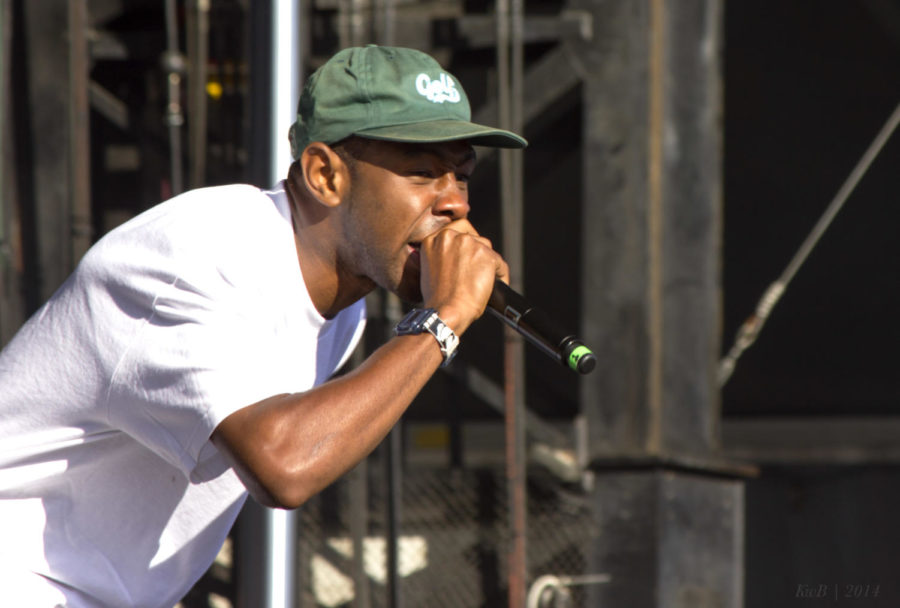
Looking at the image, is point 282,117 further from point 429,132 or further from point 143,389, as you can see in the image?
point 143,389

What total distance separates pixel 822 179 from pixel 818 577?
204 centimetres

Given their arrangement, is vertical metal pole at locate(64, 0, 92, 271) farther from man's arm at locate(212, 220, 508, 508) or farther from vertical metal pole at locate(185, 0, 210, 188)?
man's arm at locate(212, 220, 508, 508)

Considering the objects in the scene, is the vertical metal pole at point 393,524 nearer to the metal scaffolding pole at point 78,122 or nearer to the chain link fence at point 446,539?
the chain link fence at point 446,539

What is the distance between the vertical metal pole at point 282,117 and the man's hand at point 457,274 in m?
0.73

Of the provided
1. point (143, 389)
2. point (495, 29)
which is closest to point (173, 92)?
point (495, 29)

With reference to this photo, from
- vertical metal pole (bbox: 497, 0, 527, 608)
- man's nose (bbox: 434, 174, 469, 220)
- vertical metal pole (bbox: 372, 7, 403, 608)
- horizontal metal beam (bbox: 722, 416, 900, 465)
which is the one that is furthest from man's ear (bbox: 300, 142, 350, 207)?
horizontal metal beam (bbox: 722, 416, 900, 465)

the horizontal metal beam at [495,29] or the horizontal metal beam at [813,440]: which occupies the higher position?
the horizontal metal beam at [495,29]

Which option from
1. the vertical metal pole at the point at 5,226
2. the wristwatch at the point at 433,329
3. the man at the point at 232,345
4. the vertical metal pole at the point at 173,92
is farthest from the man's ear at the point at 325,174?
the vertical metal pole at the point at 173,92

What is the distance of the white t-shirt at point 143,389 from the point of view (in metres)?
1.95

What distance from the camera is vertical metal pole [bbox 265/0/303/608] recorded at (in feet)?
8.64

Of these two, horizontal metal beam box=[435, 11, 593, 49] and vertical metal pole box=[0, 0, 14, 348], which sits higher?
horizontal metal beam box=[435, 11, 593, 49]

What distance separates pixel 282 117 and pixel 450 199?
77 cm

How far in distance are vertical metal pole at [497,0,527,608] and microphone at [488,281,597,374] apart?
9.07ft

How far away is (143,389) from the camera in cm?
195
